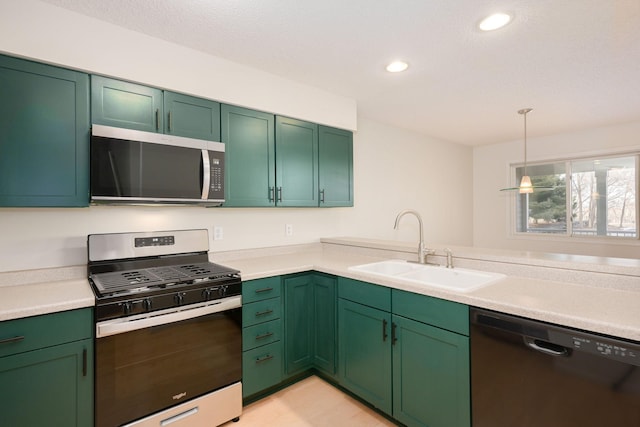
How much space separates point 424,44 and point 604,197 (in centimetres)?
401

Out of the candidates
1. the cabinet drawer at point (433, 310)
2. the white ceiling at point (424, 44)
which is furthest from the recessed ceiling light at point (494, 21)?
the cabinet drawer at point (433, 310)

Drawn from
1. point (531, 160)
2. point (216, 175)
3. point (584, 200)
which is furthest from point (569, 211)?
point (216, 175)

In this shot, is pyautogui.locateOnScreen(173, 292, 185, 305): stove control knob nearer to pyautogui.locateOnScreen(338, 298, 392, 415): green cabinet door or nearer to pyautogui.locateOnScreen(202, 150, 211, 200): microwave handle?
pyautogui.locateOnScreen(202, 150, 211, 200): microwave handle

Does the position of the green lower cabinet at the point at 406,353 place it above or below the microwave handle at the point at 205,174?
below

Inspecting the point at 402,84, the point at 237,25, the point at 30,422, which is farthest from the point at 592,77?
the point at 30,422

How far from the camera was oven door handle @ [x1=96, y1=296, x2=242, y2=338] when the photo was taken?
60.4 inches

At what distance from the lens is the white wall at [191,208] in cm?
172

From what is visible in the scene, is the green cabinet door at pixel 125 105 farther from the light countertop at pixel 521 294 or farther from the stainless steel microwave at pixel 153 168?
the light countertop at pixel 521 294

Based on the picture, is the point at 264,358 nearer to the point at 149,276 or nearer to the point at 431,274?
the point at 149,276

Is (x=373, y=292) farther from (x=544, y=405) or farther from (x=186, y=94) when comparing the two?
(x=186, y=94)

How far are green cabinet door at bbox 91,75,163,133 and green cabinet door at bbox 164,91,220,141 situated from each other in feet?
0.18

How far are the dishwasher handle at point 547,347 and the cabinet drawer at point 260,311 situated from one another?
57.8 inches

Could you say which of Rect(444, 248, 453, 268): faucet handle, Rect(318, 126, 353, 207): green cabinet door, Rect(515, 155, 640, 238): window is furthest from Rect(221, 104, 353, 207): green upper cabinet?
Rect(515, 155, 640, 238): window

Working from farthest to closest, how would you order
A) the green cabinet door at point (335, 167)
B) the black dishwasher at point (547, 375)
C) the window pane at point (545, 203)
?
1. the window pane at point (545, 203)
2. the green cabinet door at point (335, 167)
3. the black dishwasher at point (547, 375)
